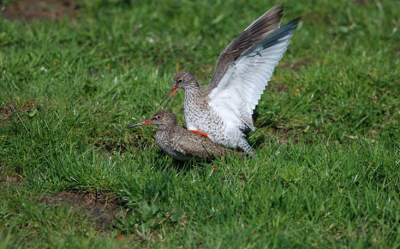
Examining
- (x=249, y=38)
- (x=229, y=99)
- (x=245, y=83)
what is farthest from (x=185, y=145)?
(x=249, y=38)

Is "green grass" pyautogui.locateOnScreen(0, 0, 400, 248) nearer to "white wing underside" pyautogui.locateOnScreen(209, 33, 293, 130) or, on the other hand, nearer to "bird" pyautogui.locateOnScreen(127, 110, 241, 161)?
"bird" pyautogui.locateOnScreen(127, 110, 241, 161)

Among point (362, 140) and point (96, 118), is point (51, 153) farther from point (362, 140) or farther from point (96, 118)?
point (362, 140)

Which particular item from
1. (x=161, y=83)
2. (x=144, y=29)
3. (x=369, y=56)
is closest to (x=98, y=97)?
(x=161, y=83)

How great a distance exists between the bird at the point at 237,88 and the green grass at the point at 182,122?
0.38 metres

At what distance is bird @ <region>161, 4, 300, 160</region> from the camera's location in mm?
4664

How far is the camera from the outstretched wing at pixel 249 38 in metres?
4.71

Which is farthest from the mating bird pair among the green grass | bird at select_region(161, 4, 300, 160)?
the green grass

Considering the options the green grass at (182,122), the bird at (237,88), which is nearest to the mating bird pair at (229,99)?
the bird at (237,88)

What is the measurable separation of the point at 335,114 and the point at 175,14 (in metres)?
3.26

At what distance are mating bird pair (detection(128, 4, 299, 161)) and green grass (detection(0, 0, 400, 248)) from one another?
240 millimetres

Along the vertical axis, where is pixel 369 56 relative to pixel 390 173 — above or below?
above

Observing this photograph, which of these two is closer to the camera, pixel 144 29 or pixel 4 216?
pixel 4 216

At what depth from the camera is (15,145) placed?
451 centimetres

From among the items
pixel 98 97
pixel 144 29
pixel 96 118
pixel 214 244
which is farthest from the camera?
pixel 144 29
